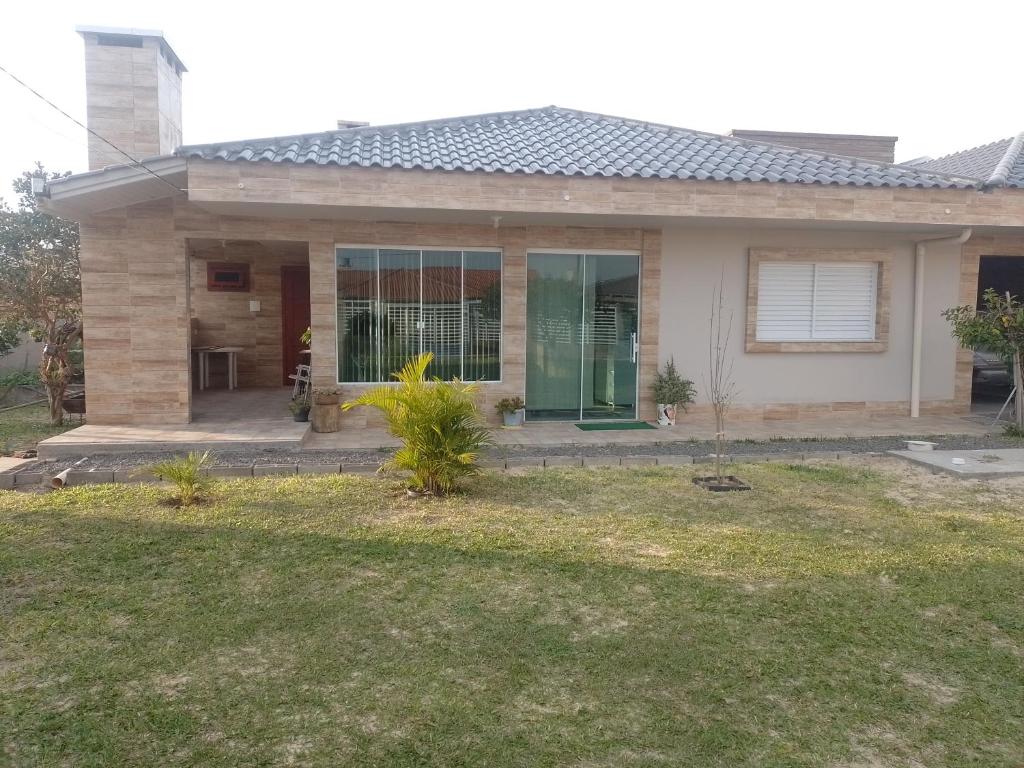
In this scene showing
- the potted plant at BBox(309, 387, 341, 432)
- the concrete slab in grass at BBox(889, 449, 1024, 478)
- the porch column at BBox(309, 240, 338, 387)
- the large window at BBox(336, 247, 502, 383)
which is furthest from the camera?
the large window at BBox(336, 247, 502, 383)

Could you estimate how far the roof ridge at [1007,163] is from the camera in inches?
414

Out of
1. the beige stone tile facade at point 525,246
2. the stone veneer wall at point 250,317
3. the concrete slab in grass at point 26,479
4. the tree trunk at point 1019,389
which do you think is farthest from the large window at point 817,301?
the concrete slab in grass at point 26,479

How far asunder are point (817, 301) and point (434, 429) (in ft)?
25.6

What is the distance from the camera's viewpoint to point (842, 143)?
57.9ft

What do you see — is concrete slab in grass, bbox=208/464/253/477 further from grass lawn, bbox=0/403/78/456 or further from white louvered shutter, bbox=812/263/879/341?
white louvered shutter, bbox=812/263/879/341

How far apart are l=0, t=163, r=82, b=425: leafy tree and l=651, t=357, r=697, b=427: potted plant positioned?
8.68 metres

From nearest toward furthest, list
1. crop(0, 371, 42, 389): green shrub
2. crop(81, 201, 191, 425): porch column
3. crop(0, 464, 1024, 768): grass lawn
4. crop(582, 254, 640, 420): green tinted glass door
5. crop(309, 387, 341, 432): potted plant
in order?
crop(0, 464, 1024, 768): grass lawn
crop(81, 201, 191, 425): porch column
crop(309, 387, 341, 432): potted plant
crop(582, 254, 640, 420): green tinted glass door
crop(0, 371, 42, 389): green shrub

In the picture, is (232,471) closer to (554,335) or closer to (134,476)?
(134,476)

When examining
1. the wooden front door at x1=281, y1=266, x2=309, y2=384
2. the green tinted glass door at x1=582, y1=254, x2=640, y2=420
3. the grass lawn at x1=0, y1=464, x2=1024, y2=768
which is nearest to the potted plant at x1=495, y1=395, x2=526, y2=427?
the green tinted glass door at x1=582, y1=254, x2=640, y2=420

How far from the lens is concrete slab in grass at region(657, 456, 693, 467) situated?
8.68 meters

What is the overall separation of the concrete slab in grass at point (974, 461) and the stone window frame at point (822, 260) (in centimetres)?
297

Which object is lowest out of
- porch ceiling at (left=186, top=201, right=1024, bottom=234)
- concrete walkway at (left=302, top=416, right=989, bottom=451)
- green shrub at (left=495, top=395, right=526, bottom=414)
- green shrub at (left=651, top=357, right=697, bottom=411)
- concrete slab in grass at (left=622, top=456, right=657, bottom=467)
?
concrete slab in grass at (left=622, top=456, right=657, bottom=467)

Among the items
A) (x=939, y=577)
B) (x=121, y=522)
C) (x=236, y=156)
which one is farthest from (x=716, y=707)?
(x=236, y=156)

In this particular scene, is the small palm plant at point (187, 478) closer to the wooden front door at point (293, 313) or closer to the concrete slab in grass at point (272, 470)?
the concrete slab in grass at point (272, 470)
